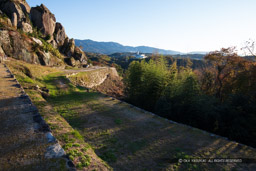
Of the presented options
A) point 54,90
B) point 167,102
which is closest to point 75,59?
point 54,90

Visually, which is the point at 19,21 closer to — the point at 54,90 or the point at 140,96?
the point at 54,90

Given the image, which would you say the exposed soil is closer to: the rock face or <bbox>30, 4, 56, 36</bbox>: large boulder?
the rock face

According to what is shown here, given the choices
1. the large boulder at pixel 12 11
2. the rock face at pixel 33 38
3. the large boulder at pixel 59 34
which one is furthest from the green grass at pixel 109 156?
the large boulder at pixel 59 34

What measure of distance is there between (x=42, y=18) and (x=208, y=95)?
2758 cm

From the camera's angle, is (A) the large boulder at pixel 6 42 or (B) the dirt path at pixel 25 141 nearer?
(B) the dirt path at pixel 25 141

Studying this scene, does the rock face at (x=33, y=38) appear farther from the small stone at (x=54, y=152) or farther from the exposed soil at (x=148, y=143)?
the small stone at (x=54, y=152)

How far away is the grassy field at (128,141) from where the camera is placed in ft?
14.3

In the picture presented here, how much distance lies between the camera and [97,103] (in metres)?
9.61

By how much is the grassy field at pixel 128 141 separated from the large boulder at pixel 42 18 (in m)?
18.9

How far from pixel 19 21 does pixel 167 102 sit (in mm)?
22838

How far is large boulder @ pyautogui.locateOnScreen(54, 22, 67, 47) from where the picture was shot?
26373mm

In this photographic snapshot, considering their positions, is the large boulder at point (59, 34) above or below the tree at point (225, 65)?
above

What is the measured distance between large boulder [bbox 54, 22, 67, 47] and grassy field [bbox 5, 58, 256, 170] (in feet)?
66.0

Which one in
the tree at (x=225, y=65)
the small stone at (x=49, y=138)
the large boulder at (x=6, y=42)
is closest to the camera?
the small stone at (x=49, y=138)
